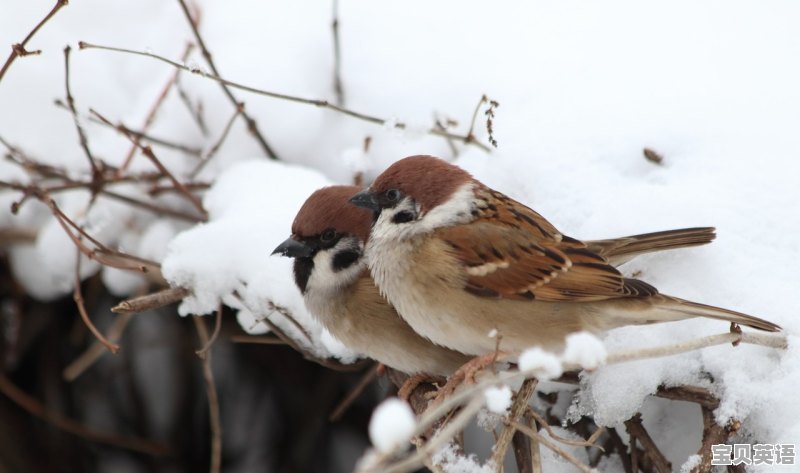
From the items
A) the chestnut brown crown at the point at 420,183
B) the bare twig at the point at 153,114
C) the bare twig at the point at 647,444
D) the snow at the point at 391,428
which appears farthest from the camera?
the bare twig at the point at 153,114

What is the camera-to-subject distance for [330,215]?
2047 mm

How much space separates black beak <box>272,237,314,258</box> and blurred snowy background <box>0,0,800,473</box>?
201 mm

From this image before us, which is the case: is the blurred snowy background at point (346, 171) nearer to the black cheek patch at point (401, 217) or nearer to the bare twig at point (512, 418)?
the bare twig at point (512, 418)


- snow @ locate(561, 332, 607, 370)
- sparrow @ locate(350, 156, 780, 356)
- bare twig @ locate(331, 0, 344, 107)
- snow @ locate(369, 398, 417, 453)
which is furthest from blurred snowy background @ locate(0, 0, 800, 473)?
snow @ locate(369, 398, 417, 453)

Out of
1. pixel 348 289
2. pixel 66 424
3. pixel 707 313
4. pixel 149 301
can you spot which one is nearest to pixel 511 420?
pixel 707 313

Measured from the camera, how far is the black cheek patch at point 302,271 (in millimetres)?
2092

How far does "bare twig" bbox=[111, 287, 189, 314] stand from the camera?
1862mm

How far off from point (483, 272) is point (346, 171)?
2.69 feet

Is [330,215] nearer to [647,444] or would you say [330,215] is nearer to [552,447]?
[552,447]

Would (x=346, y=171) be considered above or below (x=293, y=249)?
above

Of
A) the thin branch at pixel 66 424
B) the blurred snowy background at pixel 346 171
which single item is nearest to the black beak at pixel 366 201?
the blurred snowy background at pixel 346 171

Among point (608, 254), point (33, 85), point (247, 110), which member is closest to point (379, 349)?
point (608, 254)

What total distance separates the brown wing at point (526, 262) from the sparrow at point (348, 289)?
0.24 metres

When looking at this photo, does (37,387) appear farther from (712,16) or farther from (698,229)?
(712,16)
